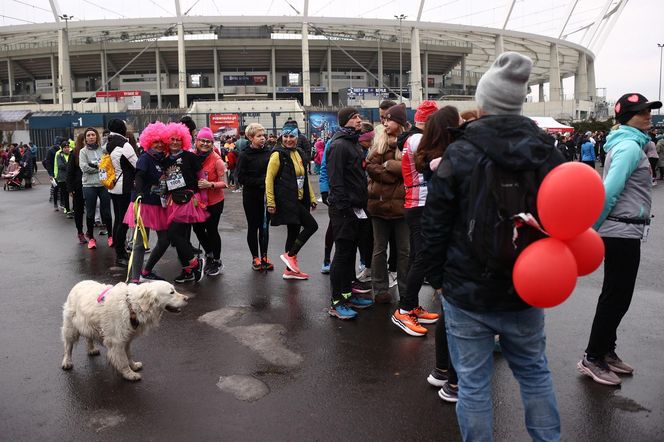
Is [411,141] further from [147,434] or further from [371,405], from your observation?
[147,434]

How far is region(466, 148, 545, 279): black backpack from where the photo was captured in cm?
220

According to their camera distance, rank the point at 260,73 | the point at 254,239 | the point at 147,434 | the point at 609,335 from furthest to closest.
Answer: the point at 260,73 < the point at 254,239 < the point at 609,335 < the point at 147,434

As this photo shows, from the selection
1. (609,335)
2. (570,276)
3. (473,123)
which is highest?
(473,123)

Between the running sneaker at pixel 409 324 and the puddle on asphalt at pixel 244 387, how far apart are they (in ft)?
4.85

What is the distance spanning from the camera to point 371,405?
3521 mm

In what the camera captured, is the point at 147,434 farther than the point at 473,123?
Yes

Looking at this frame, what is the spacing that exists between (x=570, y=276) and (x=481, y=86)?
0.91 metres

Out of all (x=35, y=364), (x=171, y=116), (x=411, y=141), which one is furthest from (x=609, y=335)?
(x=171, y=116)

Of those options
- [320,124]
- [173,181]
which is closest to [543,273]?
[173,181]

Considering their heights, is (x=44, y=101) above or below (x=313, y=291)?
above

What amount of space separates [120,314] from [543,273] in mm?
2949

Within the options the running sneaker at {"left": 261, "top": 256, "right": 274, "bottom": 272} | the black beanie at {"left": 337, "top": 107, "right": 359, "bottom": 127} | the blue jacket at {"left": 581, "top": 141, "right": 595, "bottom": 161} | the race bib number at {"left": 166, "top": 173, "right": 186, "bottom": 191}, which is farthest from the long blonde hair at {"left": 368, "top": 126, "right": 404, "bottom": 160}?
the blue jacket at {"left": 581, "top": 141, "right": 595, "bottom": 161}

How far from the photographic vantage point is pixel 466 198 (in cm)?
231

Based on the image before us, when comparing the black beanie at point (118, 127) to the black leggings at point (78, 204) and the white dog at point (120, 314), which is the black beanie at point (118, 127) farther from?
the white dog at point (120, 314)
